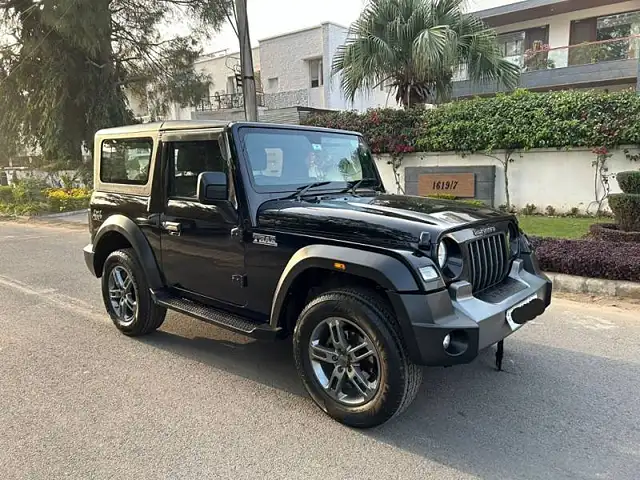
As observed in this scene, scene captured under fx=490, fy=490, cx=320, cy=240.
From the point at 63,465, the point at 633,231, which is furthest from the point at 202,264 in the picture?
the point at 633,231

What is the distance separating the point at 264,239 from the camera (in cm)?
343

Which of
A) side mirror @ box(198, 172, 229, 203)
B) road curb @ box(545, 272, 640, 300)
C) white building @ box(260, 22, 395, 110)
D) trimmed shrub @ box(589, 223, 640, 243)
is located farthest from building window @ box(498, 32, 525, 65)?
side mirror @ box(198, 172, 229, 203)

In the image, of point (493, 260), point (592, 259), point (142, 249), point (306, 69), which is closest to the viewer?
point (493, 260)

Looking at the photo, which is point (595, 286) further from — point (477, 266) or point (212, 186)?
point (212, 186)

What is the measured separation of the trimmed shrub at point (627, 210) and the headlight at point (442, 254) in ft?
20.1

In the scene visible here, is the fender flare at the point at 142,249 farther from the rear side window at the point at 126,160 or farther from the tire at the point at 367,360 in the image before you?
the tire at the point at 367,360

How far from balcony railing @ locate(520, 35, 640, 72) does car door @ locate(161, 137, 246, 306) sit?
684 inches

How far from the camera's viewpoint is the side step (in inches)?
135

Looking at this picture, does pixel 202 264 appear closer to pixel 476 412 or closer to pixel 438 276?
pixel 438 276

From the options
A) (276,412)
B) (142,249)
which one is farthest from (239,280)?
(142,249)

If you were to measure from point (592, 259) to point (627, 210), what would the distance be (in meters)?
2.46

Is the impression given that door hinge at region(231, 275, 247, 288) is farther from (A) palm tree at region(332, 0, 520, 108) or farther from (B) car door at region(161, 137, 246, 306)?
(A) palm tree at region(332, 0, 520, 108)

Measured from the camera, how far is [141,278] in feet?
14.4

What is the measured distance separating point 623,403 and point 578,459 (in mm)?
871
